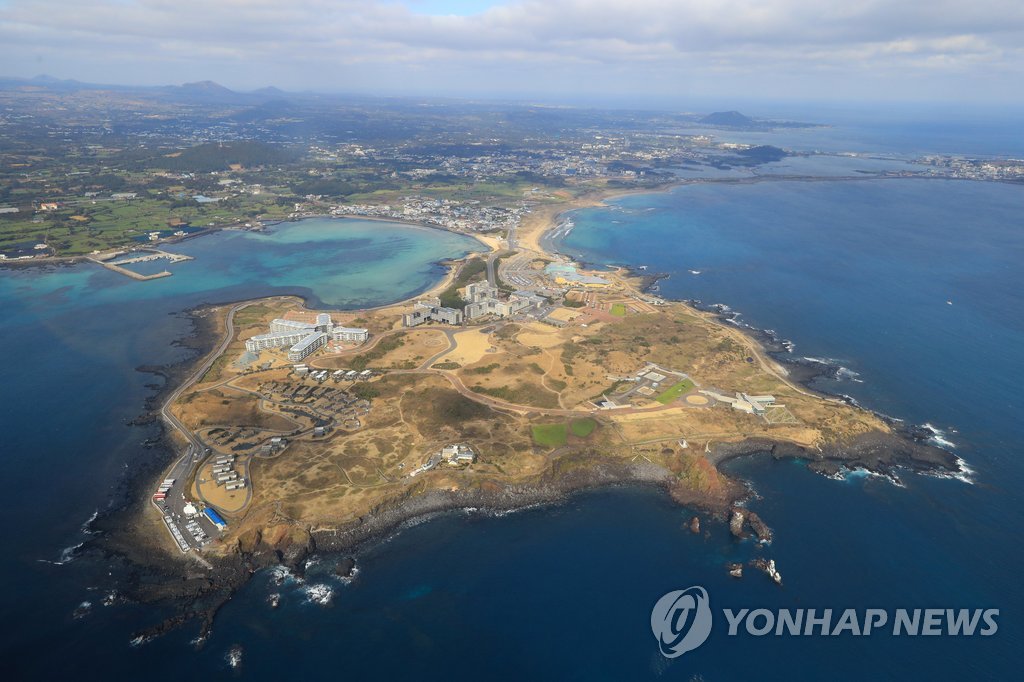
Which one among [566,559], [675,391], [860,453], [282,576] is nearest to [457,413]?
[566,559]

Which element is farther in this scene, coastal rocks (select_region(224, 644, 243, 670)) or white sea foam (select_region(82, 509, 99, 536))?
white sea foam (select_region(82, 509, 99, 536))

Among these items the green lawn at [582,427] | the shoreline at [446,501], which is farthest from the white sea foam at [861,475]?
the green lawn at [582,427]

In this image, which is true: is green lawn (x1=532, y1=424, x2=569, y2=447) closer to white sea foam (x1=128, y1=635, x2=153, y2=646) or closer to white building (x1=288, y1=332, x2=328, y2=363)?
white building (x1=288, y1=332, x2=328, y2=363)

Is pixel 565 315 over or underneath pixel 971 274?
underneath

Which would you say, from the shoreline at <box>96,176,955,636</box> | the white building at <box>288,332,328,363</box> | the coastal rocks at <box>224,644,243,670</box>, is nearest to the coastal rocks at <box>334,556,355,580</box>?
the shoreline at <box>96,176,955,636</box>

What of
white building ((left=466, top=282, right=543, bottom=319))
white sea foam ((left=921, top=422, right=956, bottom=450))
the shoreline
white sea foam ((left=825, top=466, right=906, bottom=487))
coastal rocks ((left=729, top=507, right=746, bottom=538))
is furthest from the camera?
white building ((left=466, top=282, right=543, bottom=319))

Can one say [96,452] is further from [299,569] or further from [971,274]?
[971,274]

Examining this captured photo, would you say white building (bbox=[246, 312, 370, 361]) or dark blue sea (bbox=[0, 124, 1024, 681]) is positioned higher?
white building (bbox=[246, 312, 370, 361])

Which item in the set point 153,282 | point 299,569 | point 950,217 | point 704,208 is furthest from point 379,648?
point 950,217
